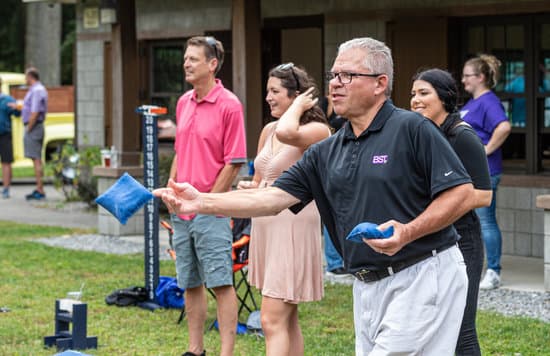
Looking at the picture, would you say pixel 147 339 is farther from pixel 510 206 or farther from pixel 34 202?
pixel 34 202

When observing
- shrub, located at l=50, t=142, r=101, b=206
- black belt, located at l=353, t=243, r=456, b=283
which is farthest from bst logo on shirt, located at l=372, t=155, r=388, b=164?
shrub, located at l=50, t=142, r=101, b=206

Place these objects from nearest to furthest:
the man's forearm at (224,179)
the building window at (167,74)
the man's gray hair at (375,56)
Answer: the man's gray hair at (375,56)
the man's forearm at (224,179)
the building window at (167,74)

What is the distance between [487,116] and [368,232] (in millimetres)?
5418

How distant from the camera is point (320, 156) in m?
4.44

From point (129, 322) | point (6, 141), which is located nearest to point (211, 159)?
point (129, 322)

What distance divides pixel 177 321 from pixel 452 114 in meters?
3.47

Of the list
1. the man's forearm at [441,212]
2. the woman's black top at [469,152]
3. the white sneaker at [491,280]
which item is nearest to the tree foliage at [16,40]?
the white sneaker at [491,280]

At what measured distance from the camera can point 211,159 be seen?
21.7 feet

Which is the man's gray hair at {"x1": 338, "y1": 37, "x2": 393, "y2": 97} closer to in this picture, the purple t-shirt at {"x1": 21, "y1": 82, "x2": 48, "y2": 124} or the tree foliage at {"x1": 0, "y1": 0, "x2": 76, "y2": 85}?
the purple t-shirt at {"x1": 21, "y1": 82, "x2": 48, "y2": 124}

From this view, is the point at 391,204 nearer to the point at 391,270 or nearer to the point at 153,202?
the point at 391,270

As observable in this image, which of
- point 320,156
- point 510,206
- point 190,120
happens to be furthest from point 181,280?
point 510,206

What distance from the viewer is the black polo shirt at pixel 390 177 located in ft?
13.4

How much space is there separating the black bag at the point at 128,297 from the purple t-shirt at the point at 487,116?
2914 mm

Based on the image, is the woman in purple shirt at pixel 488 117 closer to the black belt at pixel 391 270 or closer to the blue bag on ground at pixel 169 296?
the blue bag on ground at pixel 169 296
